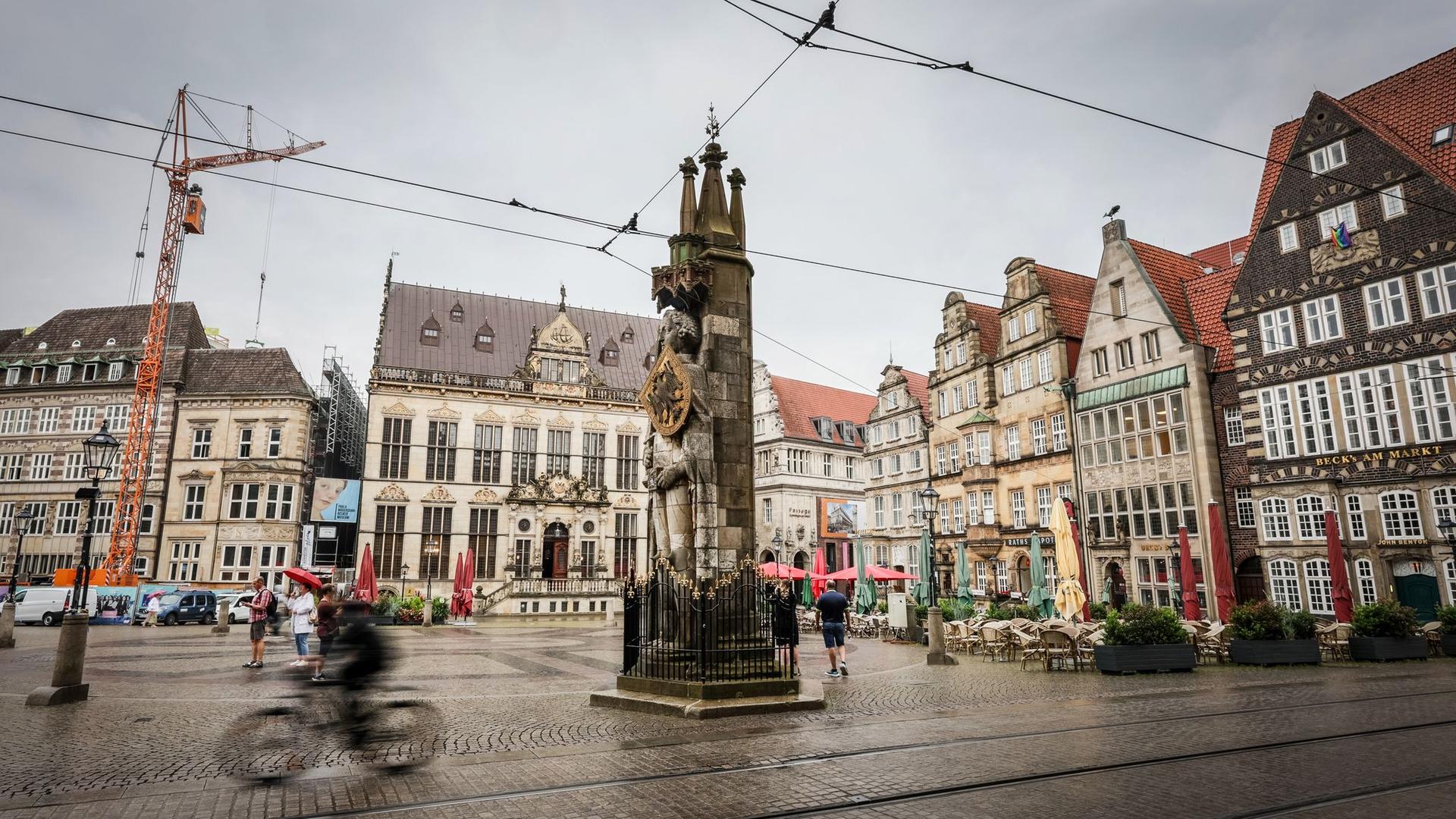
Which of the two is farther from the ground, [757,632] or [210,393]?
[210,393]

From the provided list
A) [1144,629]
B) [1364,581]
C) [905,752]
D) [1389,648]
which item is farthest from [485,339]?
[905,752]

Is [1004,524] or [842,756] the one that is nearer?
[842,756]

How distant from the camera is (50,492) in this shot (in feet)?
148

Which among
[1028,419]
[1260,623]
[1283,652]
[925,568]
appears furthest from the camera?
[1028,419]

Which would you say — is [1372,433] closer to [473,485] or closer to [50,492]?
[473,485]

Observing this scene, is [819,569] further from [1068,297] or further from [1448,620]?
[1448,620]

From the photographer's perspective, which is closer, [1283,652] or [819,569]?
[1283,652]

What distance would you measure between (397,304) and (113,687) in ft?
128

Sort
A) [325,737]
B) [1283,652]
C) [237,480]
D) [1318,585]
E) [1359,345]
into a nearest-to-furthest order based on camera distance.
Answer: [325,737]
[1283,652]
[1359,345]
[1318,585]
[237,480]

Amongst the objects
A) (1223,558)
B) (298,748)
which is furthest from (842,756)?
(1223,558)

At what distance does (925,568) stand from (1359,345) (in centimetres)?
1495

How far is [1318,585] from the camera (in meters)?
25.6

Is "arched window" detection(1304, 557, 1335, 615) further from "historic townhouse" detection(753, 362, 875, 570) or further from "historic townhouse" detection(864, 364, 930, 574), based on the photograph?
"historic townhouse" detection(753, 362, 875, 570)

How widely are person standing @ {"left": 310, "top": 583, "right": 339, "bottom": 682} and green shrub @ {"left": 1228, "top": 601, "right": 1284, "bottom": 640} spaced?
57.4 feet
